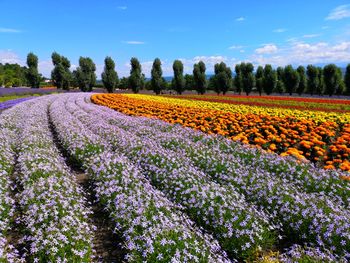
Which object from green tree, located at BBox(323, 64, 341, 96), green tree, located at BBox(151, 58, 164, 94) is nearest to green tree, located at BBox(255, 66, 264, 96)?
green tree, located at BBox(323, 64, 341, 96)

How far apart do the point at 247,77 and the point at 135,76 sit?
2107 centimetres

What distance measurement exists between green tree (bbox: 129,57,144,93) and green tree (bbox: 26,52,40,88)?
78.7ft

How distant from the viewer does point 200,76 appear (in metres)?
62.3

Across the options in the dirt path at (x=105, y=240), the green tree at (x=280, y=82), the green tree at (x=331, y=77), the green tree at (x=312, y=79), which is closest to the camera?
the dirt path at (x=105, y=240)

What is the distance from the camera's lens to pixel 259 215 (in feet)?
19.4

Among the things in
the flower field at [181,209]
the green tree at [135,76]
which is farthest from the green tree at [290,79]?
the flower field at [181,209]

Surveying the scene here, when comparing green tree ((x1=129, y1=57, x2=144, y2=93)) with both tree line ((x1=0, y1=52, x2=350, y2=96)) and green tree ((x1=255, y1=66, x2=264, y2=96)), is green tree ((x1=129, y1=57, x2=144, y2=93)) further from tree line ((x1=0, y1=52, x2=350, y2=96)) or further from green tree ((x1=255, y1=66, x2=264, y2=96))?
green tree ((x1=255, y1=66, x2=264, y2=96))

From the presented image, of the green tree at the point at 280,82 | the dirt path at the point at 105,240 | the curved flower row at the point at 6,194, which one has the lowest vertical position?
the dirt path at the point at 105,240

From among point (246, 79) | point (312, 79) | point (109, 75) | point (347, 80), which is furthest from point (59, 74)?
point (347, 80)

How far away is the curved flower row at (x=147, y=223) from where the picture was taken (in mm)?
4570

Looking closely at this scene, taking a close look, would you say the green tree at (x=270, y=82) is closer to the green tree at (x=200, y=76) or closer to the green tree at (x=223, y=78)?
the green tree at (x=223, y=78)

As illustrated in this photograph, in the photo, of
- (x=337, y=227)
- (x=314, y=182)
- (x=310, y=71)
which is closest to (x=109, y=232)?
(x=337, y=227)

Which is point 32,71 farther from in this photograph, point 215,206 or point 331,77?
point 215,206

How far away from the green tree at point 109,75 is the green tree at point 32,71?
19.2 m
